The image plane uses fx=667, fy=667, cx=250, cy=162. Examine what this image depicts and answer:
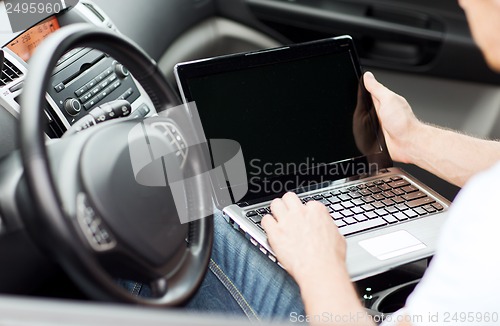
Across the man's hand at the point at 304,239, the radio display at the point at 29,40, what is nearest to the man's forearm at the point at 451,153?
the man's hand at the point at 304,239

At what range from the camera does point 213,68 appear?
1102 millimetres

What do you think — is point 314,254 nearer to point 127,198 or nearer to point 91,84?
point 127,198

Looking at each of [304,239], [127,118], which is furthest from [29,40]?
[304,239]

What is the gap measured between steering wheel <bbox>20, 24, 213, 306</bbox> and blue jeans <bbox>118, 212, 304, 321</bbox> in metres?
0.16

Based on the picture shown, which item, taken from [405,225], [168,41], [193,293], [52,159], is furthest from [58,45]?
[168,41]

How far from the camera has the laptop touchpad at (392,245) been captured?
3.35 feet

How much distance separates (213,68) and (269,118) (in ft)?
0.43

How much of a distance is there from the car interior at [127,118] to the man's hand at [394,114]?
0.76ft

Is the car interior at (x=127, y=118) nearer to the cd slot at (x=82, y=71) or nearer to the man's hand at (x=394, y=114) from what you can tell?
the cd slot at (x=82, y=71)

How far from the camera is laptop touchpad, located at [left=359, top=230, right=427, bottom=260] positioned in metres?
1.02

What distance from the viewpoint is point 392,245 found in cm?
104

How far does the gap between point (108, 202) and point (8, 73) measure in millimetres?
452

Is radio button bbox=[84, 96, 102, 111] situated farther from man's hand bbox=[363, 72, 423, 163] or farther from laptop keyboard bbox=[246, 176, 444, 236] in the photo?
man's hand bbox=[363, 72, 423, 163]

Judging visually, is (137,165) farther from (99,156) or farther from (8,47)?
(8,47)
